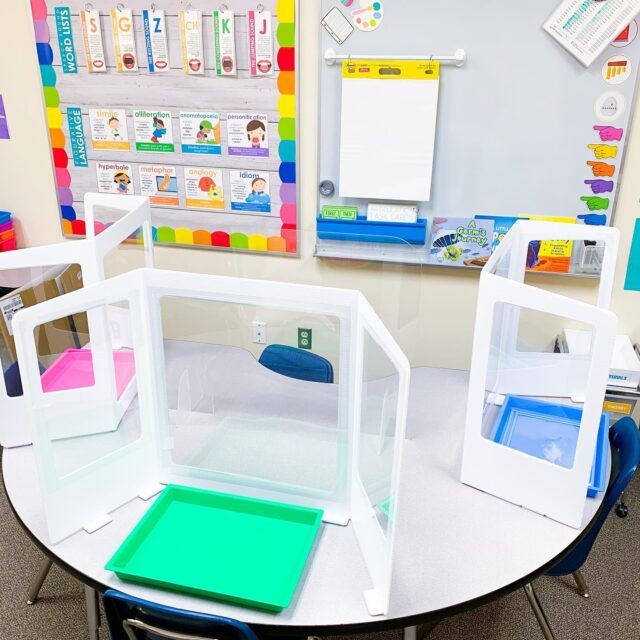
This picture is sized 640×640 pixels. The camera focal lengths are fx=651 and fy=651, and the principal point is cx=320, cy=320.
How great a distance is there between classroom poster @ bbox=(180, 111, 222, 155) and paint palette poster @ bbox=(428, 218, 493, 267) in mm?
1120

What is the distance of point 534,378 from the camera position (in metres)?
2.08

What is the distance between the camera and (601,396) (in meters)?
1.49

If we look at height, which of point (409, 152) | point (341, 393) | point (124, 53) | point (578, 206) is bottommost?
point (341, 393)

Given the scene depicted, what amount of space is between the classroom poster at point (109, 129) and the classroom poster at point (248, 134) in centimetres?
56

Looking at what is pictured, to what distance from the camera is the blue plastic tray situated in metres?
1.73

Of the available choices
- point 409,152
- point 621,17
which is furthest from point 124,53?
point 621,17

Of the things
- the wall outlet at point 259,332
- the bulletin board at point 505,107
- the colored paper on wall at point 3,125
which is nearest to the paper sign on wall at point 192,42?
the bulletin board at point 505,107

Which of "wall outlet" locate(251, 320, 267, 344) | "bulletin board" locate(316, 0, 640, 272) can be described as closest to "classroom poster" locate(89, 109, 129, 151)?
"bulletin board" locate(316, 0, 640, 272)

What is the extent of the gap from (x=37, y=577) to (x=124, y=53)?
2299 mm

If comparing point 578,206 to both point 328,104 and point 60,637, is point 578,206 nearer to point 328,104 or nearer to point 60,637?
point 328,104

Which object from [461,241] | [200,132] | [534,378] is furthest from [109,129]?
[534,378]

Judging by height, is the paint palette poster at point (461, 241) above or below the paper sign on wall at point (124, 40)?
below

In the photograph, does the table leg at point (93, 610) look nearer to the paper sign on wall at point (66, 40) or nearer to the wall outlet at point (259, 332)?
the wall outlet at point (259, 332)

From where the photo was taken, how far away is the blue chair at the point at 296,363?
198 centimetres
